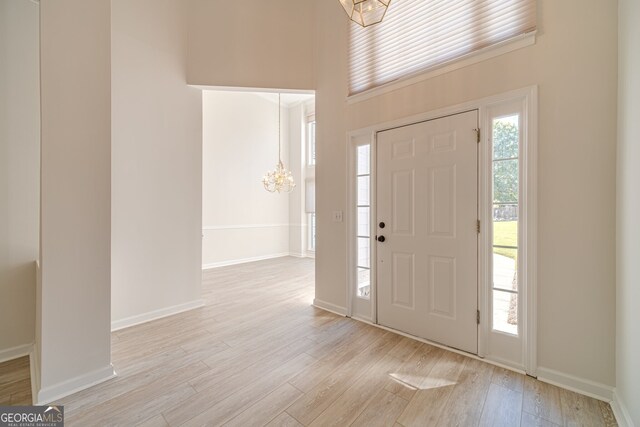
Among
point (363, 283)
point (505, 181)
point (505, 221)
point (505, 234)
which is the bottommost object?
point (363, 283)

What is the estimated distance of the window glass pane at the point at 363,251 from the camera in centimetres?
315

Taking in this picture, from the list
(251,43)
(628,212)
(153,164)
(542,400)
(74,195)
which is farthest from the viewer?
(251,43)

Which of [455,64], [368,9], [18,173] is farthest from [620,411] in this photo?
[18,173]

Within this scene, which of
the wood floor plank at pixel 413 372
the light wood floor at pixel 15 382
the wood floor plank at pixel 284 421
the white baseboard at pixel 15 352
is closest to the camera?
the wood floor plank at pixel 284 421

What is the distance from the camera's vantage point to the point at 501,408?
1713 millimetres

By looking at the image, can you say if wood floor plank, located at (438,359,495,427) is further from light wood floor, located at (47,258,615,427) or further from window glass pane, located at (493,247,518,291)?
window glass pane, located at (493,247,518,291)

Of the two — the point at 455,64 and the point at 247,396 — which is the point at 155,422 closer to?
the point at 247,396

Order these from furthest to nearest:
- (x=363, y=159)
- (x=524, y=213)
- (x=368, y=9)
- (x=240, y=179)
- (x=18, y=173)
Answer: (x=240, y=179) < (x=363, y=159) < (x=18, y=173) < (x=524, y=213) < (x=368, y=9)

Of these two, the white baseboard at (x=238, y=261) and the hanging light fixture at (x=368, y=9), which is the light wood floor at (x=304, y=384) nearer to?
the hanging light fixture at (x=368, y=9)

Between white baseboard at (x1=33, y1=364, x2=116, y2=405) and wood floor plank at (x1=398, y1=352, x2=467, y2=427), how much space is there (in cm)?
221

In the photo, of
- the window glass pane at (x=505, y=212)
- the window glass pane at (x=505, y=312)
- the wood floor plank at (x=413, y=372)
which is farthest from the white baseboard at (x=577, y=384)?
the window glass pane at (x=505, y=212)

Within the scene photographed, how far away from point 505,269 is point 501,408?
3.33ft

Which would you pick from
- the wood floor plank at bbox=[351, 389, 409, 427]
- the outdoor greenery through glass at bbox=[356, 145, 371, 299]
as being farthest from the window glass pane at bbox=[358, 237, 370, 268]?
the wood floor plank at bbox=[351, 389, 409, 427]

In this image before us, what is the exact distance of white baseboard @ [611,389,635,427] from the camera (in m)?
1.50
